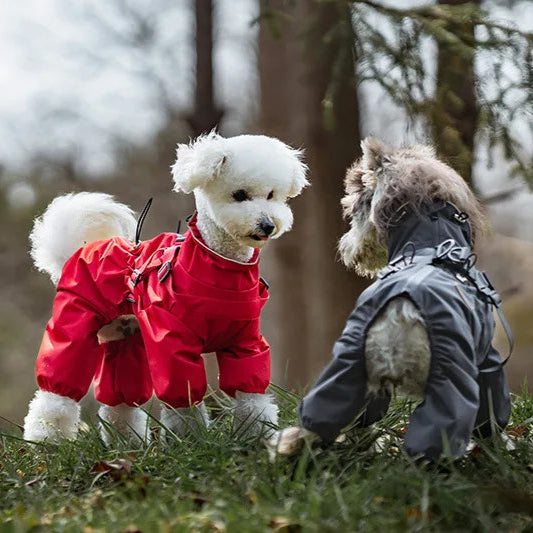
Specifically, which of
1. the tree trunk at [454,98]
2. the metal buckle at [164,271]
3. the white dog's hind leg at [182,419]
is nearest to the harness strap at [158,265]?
the metal buckle at [164,271]

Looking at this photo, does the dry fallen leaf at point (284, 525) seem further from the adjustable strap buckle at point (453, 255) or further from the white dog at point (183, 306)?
the adjustable strap buckle at point (453, 255)

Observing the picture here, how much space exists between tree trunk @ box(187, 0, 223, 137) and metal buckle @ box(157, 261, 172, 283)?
9.53 ft

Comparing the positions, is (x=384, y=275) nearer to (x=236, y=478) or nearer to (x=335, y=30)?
(x=236, y=478)

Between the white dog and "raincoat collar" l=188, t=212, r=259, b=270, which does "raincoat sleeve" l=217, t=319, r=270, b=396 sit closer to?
the white dog

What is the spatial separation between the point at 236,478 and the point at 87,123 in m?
7.46

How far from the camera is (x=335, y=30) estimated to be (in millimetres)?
5215

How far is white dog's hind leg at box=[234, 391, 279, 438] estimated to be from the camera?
3.56 meters

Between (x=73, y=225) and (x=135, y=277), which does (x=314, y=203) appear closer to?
(x=73, y=225)

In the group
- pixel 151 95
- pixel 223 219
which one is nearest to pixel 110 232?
pixel 223 219

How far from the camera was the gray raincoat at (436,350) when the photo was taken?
2844 millimetres

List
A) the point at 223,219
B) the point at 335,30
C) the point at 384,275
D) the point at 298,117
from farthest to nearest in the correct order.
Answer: the point at 298,117, the point at 335,30, the point at 223,219, the point at 384,275

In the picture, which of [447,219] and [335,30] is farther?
[335,30]

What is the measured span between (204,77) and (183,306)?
3668 millimetres

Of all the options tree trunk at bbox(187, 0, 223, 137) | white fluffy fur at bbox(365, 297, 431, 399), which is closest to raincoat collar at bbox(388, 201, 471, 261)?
white fluffy fur at bbox(365, 297, 431, 399)
